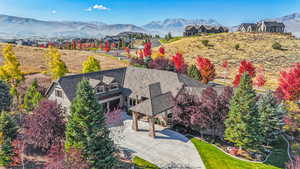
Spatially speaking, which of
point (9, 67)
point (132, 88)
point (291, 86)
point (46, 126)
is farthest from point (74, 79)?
point (291, 86)

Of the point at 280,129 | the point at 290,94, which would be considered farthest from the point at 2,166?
the point at 290,94

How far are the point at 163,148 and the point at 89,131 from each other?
33.3ft

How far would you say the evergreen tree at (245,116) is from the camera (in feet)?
72.4

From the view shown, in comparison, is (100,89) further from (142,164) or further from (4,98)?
(142,164)

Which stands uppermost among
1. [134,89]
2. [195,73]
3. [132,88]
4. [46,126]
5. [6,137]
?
[195,73]

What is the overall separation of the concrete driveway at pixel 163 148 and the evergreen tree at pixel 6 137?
39.6 ft

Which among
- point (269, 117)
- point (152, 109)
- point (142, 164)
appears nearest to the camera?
point (142, 164)

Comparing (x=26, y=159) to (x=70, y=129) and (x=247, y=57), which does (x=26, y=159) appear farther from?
(x=247, y=57)

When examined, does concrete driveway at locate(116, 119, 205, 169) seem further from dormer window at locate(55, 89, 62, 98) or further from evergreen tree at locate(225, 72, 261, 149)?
dormer window at locate(55, 89, 62, 98)

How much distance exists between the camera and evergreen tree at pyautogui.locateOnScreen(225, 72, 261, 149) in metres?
22.1

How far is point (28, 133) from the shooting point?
831 inches

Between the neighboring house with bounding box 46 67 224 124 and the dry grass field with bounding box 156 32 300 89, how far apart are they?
136 ft

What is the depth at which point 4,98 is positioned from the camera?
1250 inches

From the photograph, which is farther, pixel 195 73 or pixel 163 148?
pixel 195 73
